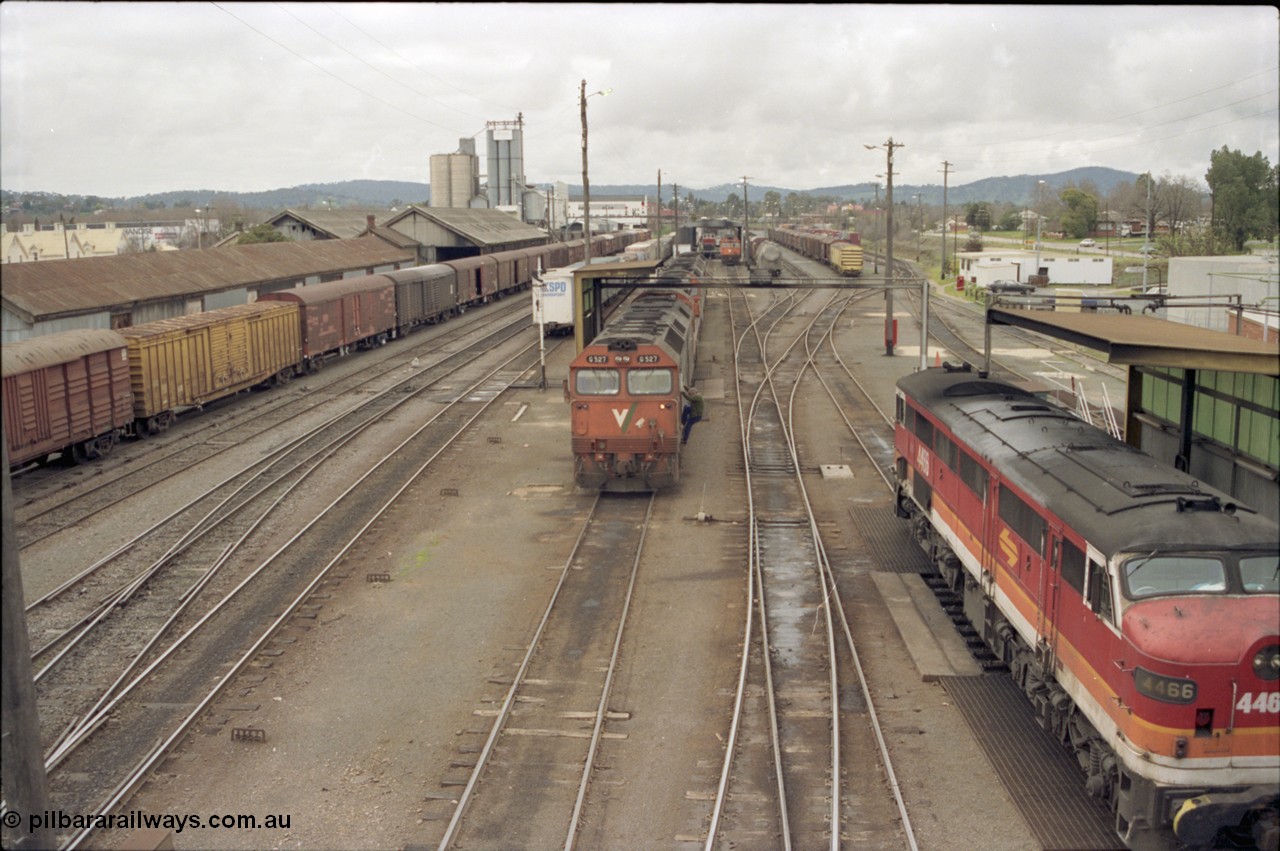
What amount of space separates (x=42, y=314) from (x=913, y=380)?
25.3 meters

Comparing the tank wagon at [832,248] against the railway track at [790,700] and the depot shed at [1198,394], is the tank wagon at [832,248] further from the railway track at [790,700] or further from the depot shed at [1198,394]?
the depot shed at [1198,394]

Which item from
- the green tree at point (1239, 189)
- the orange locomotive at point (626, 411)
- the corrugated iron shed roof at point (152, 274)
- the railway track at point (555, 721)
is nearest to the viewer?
the railway track at point (555, 721)

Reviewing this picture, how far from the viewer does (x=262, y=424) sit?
31203 mm

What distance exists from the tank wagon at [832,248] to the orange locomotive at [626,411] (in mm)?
55982

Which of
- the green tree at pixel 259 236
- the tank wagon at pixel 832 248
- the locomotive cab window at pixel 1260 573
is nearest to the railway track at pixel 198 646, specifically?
the locomotive cab window at pixel 1260 573

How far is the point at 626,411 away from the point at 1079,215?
303ft

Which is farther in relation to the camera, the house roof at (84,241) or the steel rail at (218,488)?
the house roof at (84,241)

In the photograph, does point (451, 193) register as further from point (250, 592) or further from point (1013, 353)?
point (250, 592)

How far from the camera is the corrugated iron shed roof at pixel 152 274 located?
31.9 meters

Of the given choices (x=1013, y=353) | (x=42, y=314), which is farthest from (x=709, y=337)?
(x=42, y=314)

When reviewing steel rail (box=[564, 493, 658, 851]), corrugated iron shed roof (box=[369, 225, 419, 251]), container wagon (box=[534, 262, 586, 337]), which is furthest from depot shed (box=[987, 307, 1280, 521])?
corrugated iron shed roof (box=[369, 225, 419, 251])

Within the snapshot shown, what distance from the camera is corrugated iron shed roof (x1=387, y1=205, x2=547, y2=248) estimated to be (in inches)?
2886

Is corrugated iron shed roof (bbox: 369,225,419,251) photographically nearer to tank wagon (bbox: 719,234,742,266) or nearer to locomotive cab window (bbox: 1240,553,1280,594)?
tank wagon (bbox: 719,234,742,266)

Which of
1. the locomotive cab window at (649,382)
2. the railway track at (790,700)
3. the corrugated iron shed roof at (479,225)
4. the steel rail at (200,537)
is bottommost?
the railway track at (790,700)
